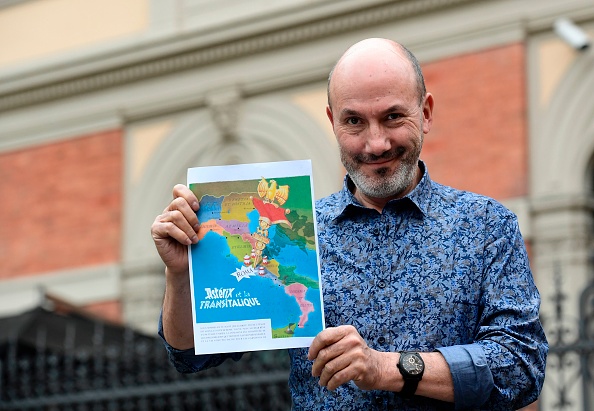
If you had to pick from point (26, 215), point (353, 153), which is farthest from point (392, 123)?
point (26, 215)

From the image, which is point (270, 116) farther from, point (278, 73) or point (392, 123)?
point (392, 123)

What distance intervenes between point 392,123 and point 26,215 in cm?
1146

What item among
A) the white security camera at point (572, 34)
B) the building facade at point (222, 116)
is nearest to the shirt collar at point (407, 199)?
the building facade at point (222, 116)

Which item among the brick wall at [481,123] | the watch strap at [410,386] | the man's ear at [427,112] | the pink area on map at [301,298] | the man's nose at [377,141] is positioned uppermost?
the brick wall at [481,123]

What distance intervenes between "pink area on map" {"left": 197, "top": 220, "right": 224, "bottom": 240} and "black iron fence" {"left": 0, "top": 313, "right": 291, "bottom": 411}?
5489 mm

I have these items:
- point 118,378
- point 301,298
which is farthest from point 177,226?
point 118,378

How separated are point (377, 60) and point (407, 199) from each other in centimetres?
34

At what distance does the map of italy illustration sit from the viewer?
2686 millimetres

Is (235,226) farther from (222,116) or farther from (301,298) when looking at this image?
(222,116)

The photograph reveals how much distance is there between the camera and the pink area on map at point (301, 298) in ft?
8.74

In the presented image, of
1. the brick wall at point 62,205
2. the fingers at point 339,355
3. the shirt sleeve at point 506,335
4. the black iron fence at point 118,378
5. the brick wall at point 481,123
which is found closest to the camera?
the fingers at point 339,355

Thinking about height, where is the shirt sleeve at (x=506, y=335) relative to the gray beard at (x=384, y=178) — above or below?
below

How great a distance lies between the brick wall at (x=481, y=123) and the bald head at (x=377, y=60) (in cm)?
784

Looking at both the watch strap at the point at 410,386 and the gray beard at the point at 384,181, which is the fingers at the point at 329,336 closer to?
the watch strap at the point at 410,386
